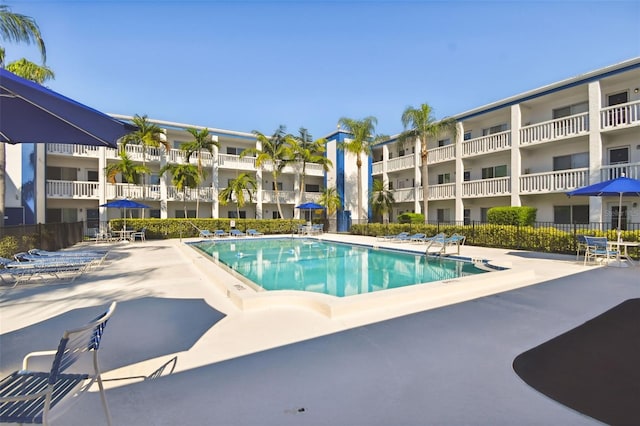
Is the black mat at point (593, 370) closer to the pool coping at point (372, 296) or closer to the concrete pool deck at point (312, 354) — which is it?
the concrete pool deck at point (312, 354)

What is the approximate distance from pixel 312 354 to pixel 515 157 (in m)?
21.1

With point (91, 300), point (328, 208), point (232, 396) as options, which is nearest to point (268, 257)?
point (91, 300)

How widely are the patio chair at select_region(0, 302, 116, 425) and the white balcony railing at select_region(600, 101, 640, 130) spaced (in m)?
21.9

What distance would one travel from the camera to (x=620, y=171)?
52.0 feet

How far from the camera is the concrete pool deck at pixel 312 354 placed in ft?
9.02

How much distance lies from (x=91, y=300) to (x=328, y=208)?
23.6m

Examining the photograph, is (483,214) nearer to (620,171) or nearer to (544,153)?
(544,153)

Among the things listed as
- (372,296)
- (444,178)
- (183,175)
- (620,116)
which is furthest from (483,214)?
(183,175)

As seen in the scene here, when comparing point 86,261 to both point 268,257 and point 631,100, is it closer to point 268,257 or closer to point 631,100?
point 268,257

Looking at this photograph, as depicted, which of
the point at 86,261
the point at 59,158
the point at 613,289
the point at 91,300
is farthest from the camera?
the point at 59,158

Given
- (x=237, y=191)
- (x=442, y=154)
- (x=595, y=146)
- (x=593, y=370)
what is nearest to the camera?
(x=593, y=370)

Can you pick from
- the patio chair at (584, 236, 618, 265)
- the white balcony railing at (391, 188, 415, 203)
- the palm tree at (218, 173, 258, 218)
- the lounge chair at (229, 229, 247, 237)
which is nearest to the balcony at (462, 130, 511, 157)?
the white balcony railing at (391, 188, 415, 203)

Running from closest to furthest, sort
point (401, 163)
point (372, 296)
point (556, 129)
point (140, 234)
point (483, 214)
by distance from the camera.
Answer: point (372, 296) < point (556, 129) < point (140, 234) < point (483, 214) < point (401, 163)

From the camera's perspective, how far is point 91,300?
20.8 ft
